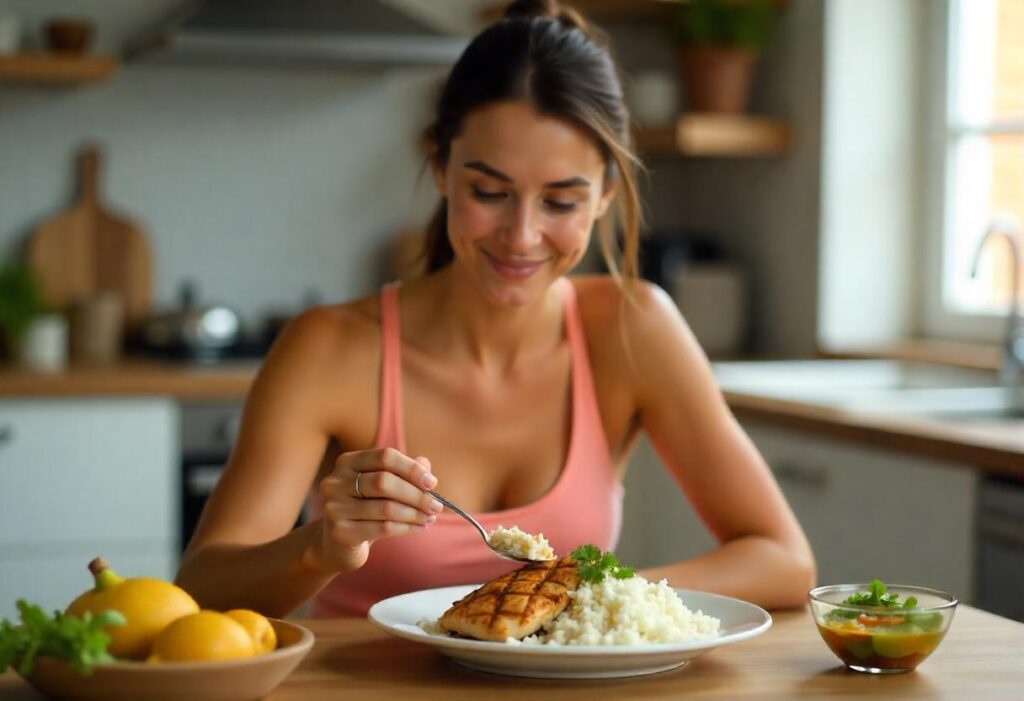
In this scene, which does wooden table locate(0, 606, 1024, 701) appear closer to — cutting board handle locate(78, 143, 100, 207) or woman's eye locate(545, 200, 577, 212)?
woman's eye locate(545, 200, 577, 212)

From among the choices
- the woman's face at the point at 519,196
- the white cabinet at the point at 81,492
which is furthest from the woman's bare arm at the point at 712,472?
the white cabinet at the point at 81,492

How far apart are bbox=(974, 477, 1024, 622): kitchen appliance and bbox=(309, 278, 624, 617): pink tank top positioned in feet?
2.41

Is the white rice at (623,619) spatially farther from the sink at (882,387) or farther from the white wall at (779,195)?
the white wall at (779,195)

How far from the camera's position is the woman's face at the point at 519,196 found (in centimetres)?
163

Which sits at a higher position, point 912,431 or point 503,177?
point 503,177

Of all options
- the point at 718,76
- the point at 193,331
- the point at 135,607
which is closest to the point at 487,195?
the point at 135,607

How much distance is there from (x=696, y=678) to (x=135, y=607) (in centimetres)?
45

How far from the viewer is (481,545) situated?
168 centimetres

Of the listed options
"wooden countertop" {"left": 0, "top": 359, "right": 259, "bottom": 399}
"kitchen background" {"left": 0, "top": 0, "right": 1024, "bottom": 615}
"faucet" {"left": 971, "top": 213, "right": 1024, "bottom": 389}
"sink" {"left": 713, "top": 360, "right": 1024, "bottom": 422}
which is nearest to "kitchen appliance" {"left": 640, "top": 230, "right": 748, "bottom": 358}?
"kitchen background" {"left": 0, "top": 0, "right": 1024, "bottom": 615}

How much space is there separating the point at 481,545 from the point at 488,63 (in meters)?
0.56

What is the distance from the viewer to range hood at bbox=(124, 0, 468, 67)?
3439mm

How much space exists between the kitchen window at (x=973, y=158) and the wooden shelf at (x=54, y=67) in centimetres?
206

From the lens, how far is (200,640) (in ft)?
3.39

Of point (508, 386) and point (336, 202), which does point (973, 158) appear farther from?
point (508, 386)
